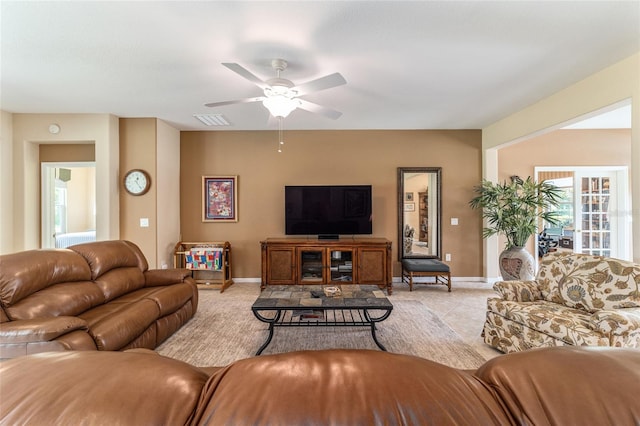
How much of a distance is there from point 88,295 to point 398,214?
4218 mm

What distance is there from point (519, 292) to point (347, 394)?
2.77m

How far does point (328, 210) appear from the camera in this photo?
455 centimetres

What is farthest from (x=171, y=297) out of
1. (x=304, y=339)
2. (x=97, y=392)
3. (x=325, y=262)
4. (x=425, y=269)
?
(x=425, y=269)

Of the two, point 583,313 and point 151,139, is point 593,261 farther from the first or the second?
point 151,139

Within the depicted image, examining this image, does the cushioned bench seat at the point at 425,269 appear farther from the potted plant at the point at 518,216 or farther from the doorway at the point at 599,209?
the doorway at the point at 599,209

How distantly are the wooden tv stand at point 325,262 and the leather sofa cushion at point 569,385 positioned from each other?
3.65 m

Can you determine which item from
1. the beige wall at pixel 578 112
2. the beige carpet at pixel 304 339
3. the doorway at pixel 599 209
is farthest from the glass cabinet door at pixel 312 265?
the doorway at pixel 599 209

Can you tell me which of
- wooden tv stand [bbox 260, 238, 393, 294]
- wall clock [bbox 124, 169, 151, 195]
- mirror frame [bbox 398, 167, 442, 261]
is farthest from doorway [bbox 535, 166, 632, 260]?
wall clock [bbox 124, 169, 151, 195]

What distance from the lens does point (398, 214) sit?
15.6ft

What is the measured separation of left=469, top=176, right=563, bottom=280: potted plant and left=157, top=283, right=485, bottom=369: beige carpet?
177cm

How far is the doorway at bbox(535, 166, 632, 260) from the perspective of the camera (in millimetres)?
4773

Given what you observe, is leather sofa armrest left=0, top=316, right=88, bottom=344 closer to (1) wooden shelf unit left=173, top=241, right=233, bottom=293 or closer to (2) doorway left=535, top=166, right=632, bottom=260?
(1) wooden shelf unit left=173, top=241, right=233, bottom=293

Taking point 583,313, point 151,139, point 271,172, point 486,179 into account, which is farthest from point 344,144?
point 583,313

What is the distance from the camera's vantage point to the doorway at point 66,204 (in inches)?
168
